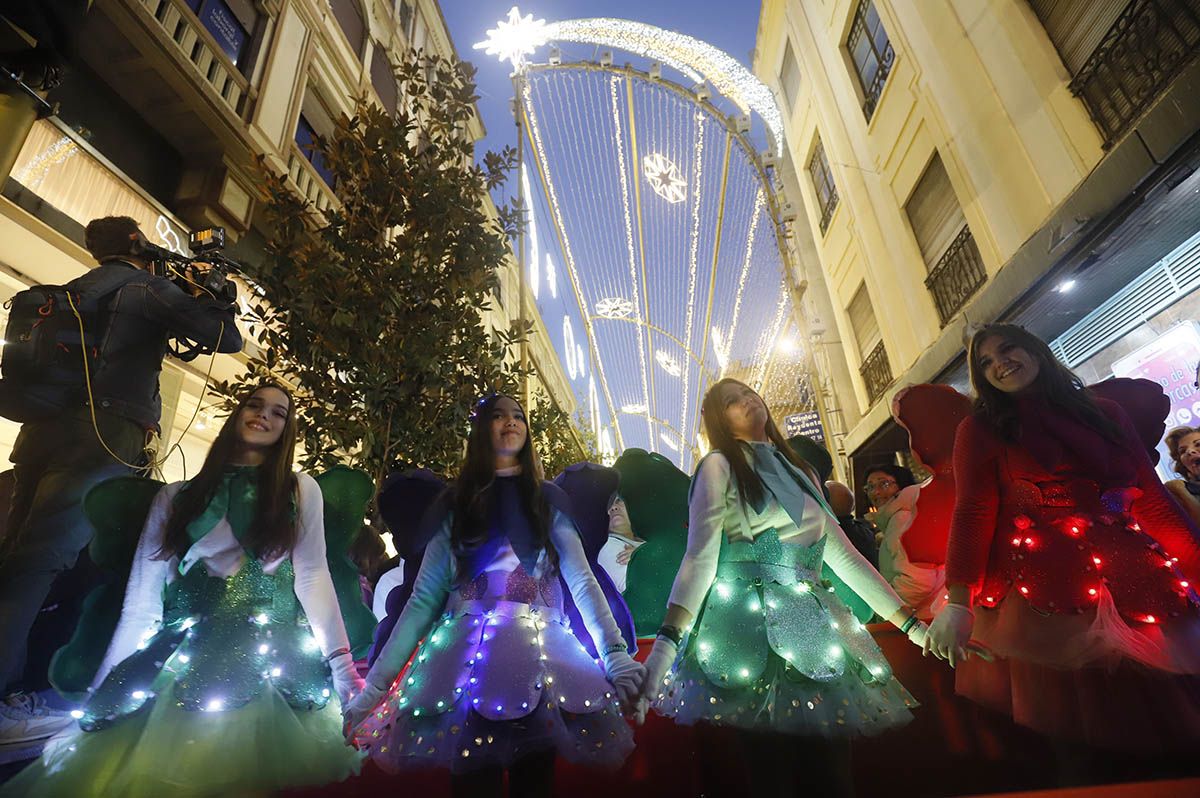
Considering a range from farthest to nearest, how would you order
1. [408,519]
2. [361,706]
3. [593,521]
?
[408,519] < [593,521] < [361,706]

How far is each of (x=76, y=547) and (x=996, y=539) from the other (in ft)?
10.8

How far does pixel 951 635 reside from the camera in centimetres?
167

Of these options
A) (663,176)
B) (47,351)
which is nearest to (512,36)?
(663,176)

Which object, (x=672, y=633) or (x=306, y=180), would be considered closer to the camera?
(x=672, y=633)

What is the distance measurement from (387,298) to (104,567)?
2.43 m

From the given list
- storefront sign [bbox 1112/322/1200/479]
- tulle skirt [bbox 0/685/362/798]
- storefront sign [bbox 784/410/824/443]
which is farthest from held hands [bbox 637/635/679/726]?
storefront sign [bbox 784/410/824/443]

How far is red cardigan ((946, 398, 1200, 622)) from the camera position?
1.63 meters

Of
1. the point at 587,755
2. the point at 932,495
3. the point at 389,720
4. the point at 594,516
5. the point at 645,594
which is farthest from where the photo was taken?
the point at 932,495

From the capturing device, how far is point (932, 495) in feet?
8.33

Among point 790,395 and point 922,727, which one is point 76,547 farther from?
point 790,395

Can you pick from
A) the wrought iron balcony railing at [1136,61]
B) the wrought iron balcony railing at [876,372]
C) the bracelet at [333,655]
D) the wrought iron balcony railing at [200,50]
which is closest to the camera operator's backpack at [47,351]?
the bracelet at [333,655]

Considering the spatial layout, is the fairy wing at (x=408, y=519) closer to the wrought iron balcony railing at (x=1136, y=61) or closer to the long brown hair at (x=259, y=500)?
the long brown hair at (x=259, y=500)

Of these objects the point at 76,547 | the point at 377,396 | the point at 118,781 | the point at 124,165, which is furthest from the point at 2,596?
the point at 124,165

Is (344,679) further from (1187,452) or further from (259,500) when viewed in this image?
(1187,452)
